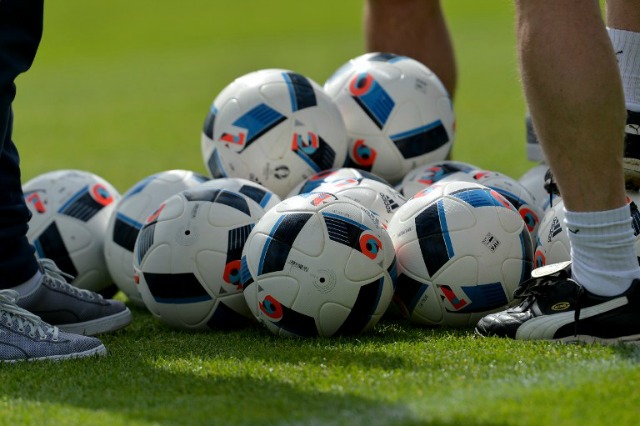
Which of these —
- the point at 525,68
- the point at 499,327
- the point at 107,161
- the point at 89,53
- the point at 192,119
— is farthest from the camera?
the point at 89,53

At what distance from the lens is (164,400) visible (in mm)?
2795

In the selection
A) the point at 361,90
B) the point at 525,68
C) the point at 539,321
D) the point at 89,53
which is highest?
the point at 525,68

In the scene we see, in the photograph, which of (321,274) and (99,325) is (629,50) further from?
(99,325)

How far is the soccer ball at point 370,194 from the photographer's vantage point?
419 centimetres

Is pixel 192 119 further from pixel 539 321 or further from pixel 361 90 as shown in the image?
pixel 539 321

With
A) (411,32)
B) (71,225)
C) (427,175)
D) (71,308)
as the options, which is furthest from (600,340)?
(411,32)

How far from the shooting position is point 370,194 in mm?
4242

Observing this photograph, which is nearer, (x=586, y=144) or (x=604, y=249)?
(x=586, y=144)

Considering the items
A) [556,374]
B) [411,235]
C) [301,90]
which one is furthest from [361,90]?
[556,374]

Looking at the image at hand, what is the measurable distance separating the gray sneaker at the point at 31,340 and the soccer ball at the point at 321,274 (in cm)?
64

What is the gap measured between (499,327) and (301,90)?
1.75m

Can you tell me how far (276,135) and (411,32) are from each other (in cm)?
147

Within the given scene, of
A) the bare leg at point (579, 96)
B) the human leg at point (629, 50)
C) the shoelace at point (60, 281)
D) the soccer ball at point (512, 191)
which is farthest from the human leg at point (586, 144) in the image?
the shoelace at point (60, 281)

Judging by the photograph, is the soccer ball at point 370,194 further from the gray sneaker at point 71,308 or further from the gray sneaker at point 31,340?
the gray sneaker at point 31,340
